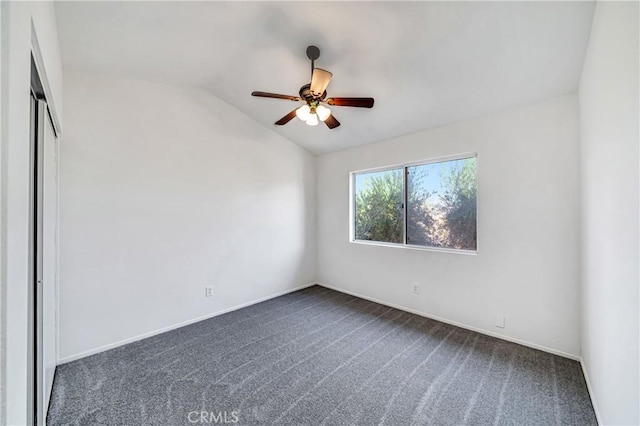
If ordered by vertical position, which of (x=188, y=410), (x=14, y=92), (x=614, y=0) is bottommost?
(x=188, y=410)

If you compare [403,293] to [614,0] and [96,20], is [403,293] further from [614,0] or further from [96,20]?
[96,20]

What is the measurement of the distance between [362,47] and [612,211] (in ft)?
6.47

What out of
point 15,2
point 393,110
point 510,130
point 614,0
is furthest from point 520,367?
point 15,2

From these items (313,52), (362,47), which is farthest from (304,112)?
(362,47)

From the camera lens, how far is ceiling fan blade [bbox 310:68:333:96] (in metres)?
1.93

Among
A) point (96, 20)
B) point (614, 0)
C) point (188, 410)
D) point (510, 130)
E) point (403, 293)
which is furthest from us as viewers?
point (403, 293)

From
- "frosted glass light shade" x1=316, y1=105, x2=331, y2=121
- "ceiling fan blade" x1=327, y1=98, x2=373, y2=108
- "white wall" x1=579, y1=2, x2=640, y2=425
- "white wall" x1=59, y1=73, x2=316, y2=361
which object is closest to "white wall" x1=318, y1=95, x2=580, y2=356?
"white wall" x1=579, y1=2, x2=640, y2=425

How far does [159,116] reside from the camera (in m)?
2.82

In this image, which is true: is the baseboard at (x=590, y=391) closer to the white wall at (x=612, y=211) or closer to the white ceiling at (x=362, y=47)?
the white wall at (x=612, y=211)

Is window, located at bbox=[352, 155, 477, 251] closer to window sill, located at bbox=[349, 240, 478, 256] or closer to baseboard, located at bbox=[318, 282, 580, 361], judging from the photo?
window sill, located at bbox=[349, 240, 478, 256]

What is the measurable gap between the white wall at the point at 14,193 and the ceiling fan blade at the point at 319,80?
4.82 feet

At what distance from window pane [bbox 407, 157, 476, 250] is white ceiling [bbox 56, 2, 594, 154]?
2.06 ft

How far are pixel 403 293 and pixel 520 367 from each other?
1409mm

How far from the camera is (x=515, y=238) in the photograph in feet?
8.38
